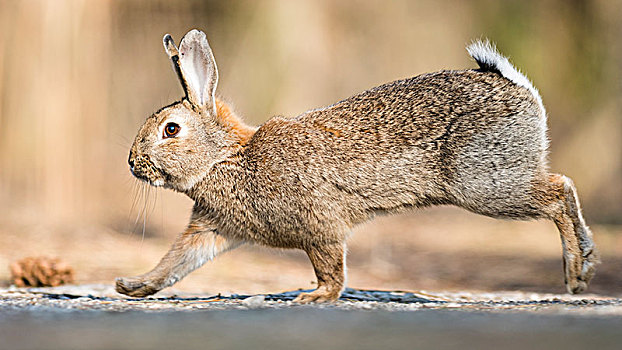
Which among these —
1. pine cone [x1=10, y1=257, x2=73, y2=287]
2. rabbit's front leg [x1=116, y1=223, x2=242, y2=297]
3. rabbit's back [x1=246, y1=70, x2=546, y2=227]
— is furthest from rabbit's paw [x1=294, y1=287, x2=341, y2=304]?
pine cone [x1=10, y1=257, x2=73, y2=287]

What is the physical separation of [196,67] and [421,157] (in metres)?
1.04

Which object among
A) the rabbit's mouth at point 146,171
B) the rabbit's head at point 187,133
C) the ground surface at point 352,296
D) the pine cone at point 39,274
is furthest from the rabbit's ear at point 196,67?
the pine cone at point 39,274

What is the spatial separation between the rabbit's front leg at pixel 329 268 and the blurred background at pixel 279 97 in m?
2.18

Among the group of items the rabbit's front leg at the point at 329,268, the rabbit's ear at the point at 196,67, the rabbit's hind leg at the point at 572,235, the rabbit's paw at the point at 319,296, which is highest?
the rabbit's ear at the point at 196,67

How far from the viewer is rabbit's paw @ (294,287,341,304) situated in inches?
120

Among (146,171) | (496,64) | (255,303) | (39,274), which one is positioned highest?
(496,64)

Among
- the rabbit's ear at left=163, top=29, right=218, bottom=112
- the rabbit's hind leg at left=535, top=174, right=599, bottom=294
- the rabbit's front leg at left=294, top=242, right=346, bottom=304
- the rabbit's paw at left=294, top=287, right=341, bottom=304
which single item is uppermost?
the rabbit's ear at left=163, top=29, right=218, bottom=112

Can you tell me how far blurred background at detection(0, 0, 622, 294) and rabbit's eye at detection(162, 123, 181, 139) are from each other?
2.19m

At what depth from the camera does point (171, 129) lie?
331 centimetres

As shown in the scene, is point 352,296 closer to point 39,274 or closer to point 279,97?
point 39,274

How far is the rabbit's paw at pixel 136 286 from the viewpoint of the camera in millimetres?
3275

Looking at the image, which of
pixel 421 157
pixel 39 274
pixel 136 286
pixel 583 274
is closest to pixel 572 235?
pixel 583 274

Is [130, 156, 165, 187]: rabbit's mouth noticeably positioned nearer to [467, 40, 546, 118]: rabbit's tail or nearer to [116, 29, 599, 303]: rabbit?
[116, 29, 599, 303]: rabbit

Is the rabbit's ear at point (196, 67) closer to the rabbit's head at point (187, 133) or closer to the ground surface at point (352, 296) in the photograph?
the rabbit's head at point (187, 133)
